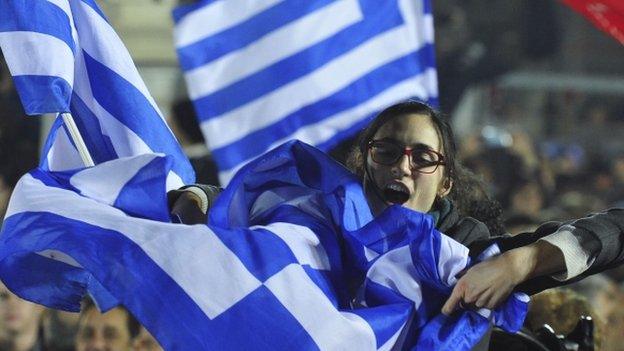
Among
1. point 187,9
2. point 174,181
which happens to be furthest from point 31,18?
point 187,9

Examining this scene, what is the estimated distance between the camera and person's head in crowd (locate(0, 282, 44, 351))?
6531mm

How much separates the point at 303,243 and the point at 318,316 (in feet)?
0.65

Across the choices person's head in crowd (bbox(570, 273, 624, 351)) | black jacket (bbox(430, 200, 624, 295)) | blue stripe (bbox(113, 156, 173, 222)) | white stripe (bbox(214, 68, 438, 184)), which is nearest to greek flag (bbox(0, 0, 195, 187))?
blue stripe (bbox(113, 156, 173, 222))

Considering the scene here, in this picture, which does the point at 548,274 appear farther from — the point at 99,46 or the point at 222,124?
the point at 222,124

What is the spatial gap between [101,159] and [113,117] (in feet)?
0.46

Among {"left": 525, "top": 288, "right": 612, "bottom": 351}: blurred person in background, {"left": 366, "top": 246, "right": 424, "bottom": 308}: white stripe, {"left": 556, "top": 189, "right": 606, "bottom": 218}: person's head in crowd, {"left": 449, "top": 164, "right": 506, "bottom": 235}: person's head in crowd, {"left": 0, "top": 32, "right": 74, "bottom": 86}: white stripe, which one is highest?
{"left": 0, "top": 32, "right": 74, "bottom": 86}: white stripe

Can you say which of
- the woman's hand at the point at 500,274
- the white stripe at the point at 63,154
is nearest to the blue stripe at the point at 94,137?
the white stripe at the point at 63,154

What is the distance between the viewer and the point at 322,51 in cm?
746

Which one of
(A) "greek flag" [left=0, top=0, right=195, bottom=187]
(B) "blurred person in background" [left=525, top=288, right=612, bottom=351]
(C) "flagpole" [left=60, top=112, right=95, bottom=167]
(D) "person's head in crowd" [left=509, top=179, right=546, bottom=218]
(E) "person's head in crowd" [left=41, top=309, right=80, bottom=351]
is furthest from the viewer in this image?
(D) "person's head in crowd" [left=509, top=179, right=546, bottom=218]

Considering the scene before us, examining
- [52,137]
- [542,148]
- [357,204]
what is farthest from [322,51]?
[542,148]

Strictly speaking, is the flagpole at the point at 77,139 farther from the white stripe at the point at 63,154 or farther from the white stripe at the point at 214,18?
the white stripe at the point at 214,18

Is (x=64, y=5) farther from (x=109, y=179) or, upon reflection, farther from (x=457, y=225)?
(x=457, y=225)

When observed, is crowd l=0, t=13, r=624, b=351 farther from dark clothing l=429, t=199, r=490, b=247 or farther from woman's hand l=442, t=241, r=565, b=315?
woman's hand l=442, t=241, r=565, b=315

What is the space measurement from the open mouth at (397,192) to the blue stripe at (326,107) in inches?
133
